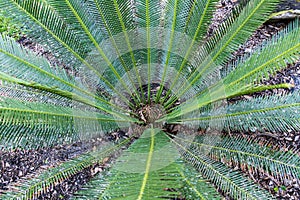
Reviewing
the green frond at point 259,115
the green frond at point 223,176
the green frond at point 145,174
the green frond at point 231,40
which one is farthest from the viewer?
the green frond at point 231,40

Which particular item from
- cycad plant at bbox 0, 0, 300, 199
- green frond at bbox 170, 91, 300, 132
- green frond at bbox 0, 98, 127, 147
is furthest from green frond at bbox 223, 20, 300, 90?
green frond at bbox 0, 98, 127, 147

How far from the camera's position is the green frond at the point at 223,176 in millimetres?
1750

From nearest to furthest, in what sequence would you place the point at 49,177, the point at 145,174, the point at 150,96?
the point at 145,174 → the point at 49,177 → the point at 150,96

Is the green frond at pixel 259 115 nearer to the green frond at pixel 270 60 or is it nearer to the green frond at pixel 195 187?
the green frond at pixel 270 60

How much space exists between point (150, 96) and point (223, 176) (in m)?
1.12

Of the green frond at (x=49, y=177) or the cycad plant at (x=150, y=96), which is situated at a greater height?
the cycad plant at (x=150, y=96)

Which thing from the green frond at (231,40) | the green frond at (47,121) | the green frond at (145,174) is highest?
the green frond at (231,40)

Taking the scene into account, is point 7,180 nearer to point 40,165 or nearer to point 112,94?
point 40,165

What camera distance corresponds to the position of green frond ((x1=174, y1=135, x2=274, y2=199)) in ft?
5.74

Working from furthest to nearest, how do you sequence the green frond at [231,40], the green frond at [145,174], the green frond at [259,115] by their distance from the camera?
1. the green frond at [231,40]
2. the green frond at [259,115]
3. the green frond at [145,174]

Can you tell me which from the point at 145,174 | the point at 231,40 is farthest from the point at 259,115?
the point at 145,174

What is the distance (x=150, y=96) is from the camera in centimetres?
276

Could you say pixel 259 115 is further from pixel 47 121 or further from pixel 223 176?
pixel 47 121

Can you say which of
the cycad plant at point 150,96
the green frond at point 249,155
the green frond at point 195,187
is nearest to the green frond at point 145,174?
Result: the cycad plant at point 150,96
